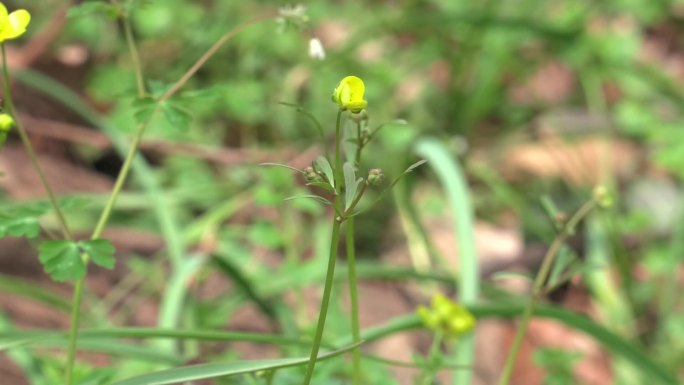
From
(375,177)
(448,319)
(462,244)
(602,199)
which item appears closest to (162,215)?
(462,244)

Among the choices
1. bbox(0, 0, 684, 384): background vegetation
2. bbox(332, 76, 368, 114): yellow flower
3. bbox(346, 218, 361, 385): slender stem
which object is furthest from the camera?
bbox(0, 0, 684, 384): background vegetation

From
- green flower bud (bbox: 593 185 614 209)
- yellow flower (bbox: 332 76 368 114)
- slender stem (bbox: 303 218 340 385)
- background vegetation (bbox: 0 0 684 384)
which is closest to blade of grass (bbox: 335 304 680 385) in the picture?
background vegetation (bbox: 0 0 684 384)

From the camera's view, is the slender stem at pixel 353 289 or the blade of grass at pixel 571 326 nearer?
the slender stem at pixel 353 289

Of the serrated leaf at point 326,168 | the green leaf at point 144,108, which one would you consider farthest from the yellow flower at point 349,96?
the green leaf at point 144,108

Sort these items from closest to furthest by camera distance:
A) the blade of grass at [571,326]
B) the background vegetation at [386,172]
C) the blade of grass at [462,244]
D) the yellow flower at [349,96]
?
the yellow flower at [349,96] < the blade of grass at [571,326] < the blade of grass at [462,244] < the background vegetation at [386,172]

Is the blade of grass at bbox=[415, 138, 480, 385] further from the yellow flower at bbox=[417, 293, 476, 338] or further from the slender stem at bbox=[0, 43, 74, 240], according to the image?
the slender stem at bbox=[0, 43, 74, 240]

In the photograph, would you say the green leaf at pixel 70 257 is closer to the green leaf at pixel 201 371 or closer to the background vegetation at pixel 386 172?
the green leaf at pixel 201 371

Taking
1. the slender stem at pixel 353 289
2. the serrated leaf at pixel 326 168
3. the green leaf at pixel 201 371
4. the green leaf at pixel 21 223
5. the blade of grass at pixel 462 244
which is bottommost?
the green leaf at pixel 201 371
